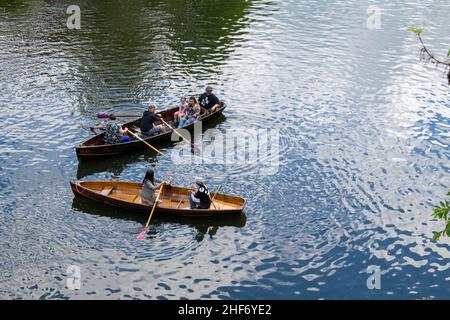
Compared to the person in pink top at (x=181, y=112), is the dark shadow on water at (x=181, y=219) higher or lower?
lower

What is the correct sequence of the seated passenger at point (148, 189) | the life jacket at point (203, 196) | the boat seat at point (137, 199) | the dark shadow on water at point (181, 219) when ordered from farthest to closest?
the boat seat at point (137, 199) < the seated passenger at point (148, 189) < the life jacket at point (203, 196) < the dark shadow on water at point (181, 219)

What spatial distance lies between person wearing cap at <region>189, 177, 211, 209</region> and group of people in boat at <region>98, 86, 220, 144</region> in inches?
275

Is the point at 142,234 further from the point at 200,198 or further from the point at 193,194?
the point at 200,198

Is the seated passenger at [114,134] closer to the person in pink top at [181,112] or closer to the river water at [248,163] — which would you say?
the river water at [248,163]

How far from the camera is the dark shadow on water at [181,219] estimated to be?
72.4 ft

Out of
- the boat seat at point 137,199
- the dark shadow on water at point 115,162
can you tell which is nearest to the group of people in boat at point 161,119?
the dark shadow on water at point 115,162

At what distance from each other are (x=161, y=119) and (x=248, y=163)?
562 cm

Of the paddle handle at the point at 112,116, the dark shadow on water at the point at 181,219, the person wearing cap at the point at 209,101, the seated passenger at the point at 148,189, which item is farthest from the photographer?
the person wearing cap at the point at 209,101

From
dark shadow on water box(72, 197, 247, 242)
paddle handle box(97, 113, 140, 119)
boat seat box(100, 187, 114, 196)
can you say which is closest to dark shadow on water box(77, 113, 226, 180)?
boat seat box(100, 187, 114, 196)

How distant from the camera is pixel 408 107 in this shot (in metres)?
32.6

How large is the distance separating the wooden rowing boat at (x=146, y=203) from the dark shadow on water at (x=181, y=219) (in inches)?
8.5

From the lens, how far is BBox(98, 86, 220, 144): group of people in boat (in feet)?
89.9

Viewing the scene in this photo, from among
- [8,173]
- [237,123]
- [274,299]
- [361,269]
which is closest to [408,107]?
[237,123]
